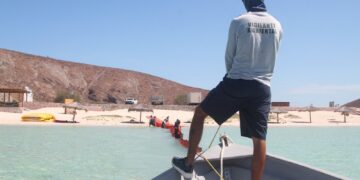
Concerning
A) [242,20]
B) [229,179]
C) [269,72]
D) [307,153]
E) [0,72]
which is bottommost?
[307,153]

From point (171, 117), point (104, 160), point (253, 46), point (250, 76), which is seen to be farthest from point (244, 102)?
point (171, 117)

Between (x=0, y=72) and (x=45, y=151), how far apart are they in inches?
3010

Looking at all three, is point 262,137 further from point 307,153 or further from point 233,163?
point 307,153

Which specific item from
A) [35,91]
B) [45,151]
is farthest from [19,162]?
[35,91]

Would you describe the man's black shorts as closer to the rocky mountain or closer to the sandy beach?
the sandy beach

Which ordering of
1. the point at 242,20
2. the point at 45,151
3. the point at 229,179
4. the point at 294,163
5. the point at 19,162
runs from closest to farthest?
the point at 242,20
the point at 294,163
the point at 229,179
the point at 19,162
the point at 45,151

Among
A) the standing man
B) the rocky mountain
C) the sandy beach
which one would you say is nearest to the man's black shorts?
the standing man

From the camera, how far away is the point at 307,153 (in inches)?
722

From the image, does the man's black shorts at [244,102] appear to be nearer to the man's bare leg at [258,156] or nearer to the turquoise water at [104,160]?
the man's bare leg at [258,156]

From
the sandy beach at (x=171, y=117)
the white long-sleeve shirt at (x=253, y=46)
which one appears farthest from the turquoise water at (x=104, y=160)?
the sandy beach at (x=171, y=117)

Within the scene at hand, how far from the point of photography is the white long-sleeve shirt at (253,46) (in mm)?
3607

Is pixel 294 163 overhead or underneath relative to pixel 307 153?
overhead

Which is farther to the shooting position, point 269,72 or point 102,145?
point 102,145

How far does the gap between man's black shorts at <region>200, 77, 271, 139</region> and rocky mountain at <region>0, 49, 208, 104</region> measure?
83612 mm
